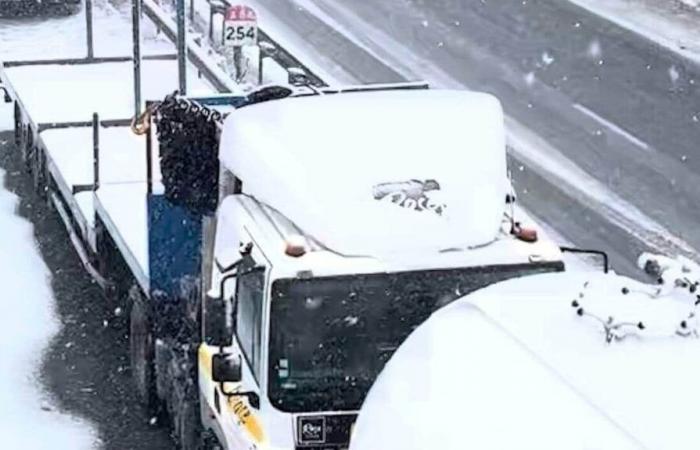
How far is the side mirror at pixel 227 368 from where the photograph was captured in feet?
27.1

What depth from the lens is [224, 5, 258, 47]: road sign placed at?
20453 mm

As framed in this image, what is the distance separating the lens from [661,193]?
59.1 ft

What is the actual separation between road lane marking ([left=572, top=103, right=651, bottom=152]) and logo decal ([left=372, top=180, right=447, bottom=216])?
1164 cm

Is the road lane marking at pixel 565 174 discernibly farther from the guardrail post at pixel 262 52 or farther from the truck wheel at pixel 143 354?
the truck wheel at pixel 143 354

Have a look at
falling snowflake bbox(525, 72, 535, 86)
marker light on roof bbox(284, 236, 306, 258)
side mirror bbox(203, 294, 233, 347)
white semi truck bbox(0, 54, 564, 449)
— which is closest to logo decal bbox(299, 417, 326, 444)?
white semi truck bbox(0, 54, 564, 449)

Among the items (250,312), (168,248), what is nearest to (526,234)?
(250,312)

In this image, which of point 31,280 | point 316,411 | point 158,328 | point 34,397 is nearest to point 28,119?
point 31,280

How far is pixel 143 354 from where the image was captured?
40.3ft

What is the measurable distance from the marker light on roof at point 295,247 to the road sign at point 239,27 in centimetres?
1247

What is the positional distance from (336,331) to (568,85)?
1519 cm

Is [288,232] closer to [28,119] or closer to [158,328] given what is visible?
[158,328]

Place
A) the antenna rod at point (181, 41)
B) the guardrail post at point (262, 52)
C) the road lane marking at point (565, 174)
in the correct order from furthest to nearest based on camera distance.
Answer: the guardrail post at point (262, 52) → the road lane marking at point (565, 174) → the antenna rod at point (181, 41)

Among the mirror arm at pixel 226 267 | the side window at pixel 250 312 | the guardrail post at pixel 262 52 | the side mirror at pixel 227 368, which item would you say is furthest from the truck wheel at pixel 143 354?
the guardrail post at pixel 262 52

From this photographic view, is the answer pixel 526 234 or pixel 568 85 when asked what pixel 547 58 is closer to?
pixel 568 85
